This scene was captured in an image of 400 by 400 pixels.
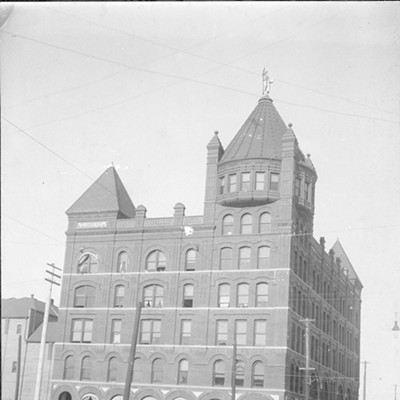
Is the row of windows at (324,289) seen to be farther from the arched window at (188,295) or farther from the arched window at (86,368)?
the arched window at (86,368)

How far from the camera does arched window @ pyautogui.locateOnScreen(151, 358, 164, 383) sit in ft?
146

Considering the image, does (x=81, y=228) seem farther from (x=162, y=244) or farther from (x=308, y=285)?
(x=308, y=285)

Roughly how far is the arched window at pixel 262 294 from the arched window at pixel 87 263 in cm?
1200

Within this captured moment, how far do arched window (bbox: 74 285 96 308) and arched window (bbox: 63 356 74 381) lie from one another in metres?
3.69

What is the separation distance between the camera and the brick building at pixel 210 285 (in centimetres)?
4275

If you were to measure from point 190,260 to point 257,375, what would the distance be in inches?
351

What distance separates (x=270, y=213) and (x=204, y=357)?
10058 millimetres

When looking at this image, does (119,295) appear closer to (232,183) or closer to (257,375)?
(232,183)

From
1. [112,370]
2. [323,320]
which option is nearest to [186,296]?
[112,370]

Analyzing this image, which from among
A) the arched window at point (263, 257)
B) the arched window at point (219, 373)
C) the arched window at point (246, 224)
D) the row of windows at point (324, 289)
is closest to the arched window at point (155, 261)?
the arched window at point (246, 224)

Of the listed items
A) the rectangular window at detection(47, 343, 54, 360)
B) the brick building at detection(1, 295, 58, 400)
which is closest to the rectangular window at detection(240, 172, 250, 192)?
the brick building at detection(1, 295, 58, 400)

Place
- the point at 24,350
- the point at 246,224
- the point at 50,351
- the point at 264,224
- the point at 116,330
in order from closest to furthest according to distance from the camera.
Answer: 1. the point at 264,224
2. the point at 246,224
3. the point at 116,330
4. the point at 50,351
5. the point at 24,350

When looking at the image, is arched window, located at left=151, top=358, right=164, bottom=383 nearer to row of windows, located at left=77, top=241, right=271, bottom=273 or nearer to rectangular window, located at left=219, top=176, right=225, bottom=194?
row of windows, located at left=77, top=241, right=271, bottom=273

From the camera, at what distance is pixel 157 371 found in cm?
4462
